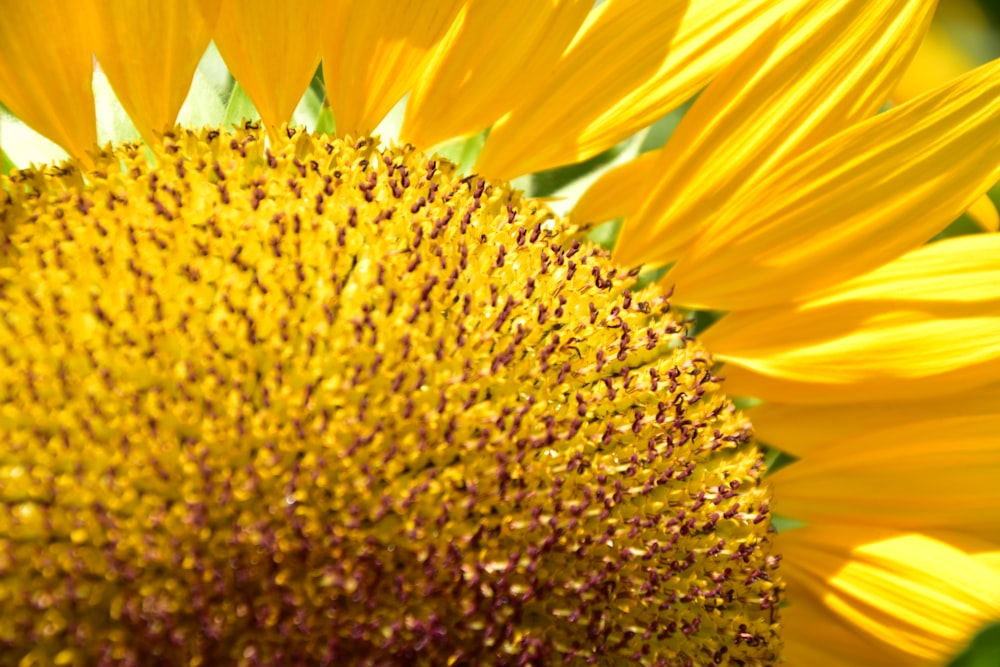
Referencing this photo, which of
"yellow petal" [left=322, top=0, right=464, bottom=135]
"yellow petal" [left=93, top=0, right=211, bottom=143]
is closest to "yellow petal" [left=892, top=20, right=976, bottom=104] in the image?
"yellow petal" [left=322, top=0, right=464, bottom=135]

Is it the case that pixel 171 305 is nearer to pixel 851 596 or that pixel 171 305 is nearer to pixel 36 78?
pixel 36 78

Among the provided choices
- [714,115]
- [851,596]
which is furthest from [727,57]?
[851,596]

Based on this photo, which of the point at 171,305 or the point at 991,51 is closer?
the point at 171,305

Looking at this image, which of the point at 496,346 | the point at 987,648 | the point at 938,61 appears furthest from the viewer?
the point at 938,61

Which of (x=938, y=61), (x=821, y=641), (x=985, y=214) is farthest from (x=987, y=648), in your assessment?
(x=938, y=61)

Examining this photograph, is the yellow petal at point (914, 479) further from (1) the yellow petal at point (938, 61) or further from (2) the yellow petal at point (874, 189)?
(1) the yellow petal at point (938, 61)

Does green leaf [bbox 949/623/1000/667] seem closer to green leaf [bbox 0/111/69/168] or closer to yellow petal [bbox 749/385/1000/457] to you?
yellow petal [bbox 749/385/1000/457]

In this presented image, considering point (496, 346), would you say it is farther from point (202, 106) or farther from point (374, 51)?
point (202, 106)
